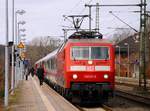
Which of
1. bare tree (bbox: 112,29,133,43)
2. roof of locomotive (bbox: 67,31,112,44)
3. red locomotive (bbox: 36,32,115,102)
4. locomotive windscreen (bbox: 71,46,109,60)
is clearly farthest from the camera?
bare tree (bbox: 112,29,133,43)

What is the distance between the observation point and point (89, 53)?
22938 mm

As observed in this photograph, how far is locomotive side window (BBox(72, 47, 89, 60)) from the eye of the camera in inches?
900

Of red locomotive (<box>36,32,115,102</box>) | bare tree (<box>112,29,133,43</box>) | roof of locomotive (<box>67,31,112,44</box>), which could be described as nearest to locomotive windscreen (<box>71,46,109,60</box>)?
red locomotive (<box>36,32,115,102</box>)

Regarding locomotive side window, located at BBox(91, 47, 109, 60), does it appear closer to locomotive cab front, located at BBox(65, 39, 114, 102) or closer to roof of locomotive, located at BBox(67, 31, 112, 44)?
locomotive cab front, located at BBox(65, 39, 114, 102)

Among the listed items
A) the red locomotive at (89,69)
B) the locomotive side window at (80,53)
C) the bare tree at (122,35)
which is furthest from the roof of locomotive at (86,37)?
the bare tree at (122,35)

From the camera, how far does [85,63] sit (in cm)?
2259

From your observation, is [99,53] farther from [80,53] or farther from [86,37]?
[86,37]

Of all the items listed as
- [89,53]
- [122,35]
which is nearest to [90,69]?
[89,53]

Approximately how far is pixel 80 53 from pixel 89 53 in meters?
0.41

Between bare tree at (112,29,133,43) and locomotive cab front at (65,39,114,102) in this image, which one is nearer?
locomotive cab front at (65,39,114,102)

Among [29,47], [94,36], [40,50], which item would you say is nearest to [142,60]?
[94,36]

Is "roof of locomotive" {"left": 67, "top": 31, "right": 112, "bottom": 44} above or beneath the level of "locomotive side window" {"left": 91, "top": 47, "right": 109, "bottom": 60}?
above

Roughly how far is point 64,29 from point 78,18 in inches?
609

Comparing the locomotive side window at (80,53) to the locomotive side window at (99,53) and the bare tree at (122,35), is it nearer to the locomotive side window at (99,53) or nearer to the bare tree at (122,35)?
the locomotive side window at (99,53)
